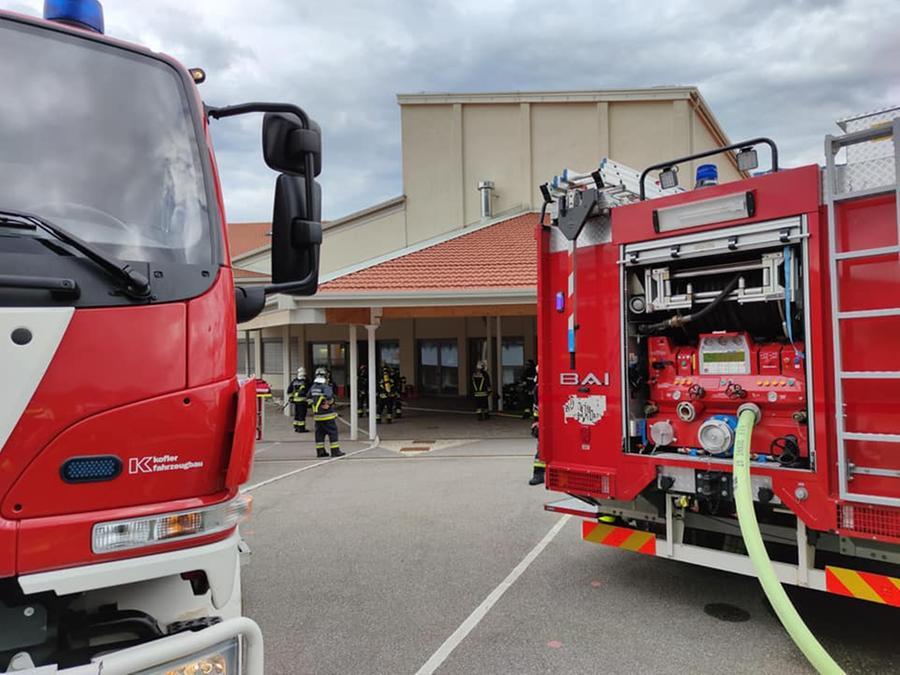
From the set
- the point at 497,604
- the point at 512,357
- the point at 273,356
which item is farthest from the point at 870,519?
the point at 273,356

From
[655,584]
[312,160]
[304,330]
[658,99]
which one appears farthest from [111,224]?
[304,330]

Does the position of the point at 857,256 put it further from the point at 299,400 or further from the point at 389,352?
the point at 389,352

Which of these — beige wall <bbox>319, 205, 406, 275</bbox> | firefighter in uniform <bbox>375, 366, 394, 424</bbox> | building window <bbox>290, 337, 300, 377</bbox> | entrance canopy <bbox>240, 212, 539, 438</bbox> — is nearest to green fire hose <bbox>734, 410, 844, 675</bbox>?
entrance canopy <bbox>240, 212, 539, 438</bbox>

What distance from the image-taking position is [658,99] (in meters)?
19.7

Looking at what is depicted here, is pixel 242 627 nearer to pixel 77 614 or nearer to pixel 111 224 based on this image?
pixel 77 614

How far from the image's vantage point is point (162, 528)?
203 centimetres

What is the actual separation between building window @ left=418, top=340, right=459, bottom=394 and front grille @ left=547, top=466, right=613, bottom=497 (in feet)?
59.3

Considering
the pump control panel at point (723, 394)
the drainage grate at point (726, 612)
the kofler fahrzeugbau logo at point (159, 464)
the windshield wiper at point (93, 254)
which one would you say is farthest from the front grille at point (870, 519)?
the windshield wiper at point (93, 254)

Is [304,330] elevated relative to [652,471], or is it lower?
elevated

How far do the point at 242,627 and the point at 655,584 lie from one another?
380 centimetres

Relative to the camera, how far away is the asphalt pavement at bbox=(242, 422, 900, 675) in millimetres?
3758

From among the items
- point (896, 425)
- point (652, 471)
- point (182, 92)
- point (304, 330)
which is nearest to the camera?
point (182, 92)

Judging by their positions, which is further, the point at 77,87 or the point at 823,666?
the point at 823,666

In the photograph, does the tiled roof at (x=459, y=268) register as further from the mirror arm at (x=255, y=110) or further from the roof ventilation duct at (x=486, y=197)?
the mirror arm at (x=255, y=110)
